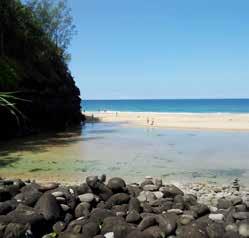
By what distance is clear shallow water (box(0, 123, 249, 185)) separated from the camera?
1792 cm

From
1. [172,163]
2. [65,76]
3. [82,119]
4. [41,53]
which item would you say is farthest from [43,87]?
[172,163]

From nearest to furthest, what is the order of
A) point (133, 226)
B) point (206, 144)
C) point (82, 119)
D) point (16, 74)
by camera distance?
point (133, 226)
point (206, 144)
point (16, 74)
point (82, 119)

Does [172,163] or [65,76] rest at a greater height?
[65,76]

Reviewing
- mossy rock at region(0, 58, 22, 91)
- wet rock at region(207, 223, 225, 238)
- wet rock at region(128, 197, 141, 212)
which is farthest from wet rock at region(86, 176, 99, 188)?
mossy rock at region(0, 58, 22, 91)

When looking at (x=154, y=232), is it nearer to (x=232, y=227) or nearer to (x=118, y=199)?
(x=232, y=227)

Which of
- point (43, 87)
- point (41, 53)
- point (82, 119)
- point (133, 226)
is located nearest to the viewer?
point (133, 226)

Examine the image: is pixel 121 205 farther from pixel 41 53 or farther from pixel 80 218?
pixel 41 53

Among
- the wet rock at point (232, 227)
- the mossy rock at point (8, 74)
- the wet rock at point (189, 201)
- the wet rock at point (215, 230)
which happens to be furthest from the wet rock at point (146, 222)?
the mossy rock at point (8, 74)

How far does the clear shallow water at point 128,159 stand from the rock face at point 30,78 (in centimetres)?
428

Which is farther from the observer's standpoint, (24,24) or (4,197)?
(24,24)

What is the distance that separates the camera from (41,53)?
4153 cm

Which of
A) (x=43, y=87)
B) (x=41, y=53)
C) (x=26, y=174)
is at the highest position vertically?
(x=41, y=53)

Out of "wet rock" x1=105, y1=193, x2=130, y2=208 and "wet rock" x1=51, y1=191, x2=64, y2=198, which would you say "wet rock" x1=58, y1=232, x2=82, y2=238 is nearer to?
"wet rock" x1=51, y1=191, x2=64, y2=198

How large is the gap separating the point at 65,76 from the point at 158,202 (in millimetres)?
37033
